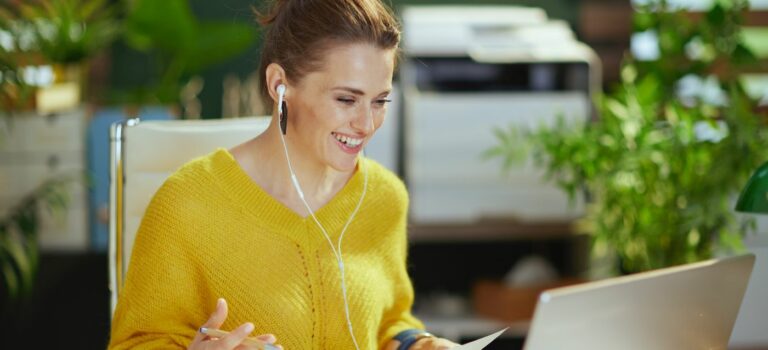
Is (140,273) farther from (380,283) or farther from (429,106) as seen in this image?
(429,106)

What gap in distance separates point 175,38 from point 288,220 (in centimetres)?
222

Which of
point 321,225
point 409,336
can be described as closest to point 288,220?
point 321,225

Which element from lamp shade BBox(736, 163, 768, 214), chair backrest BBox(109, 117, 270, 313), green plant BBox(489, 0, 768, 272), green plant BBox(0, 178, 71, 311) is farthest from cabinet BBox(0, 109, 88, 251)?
lamp shade BBox(736, 163, 768, 214)

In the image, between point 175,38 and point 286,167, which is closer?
Result: point 286,167

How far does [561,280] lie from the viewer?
3771 millimetres

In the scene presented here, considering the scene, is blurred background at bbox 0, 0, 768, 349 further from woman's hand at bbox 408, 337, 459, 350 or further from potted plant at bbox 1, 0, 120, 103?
woman's hand at bbox 408, 337, 459, 350

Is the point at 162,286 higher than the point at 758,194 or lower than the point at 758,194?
lower

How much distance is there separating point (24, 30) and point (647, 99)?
6.58 feet

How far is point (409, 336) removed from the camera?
1.65m

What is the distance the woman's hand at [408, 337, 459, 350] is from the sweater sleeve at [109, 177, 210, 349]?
329 millimetres

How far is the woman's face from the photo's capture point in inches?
59.7

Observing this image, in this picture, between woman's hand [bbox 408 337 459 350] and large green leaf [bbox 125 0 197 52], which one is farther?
large green leaf [bbox 125 0 197 52]

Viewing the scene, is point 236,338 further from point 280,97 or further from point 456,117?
point 456,117

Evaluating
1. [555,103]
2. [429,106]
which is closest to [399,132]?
[429,106]
